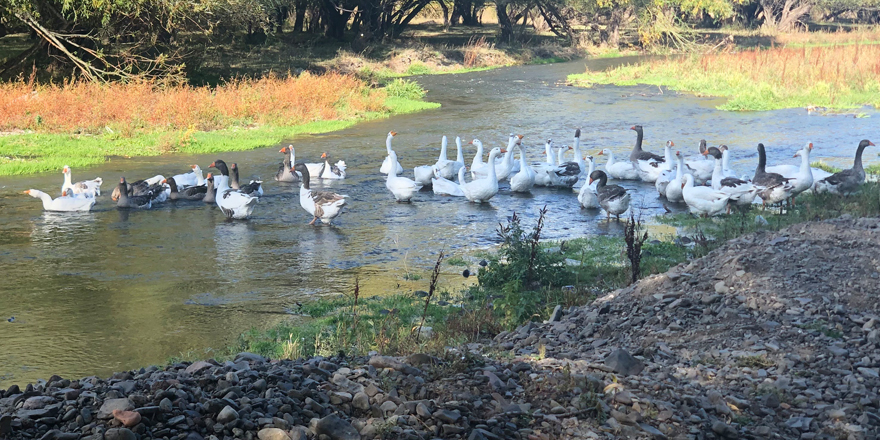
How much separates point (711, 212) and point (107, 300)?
9.29 metres

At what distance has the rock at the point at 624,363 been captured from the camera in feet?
19.9

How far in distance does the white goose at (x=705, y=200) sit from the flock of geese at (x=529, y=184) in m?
0.02

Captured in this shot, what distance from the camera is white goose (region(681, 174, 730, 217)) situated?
13.3 metres

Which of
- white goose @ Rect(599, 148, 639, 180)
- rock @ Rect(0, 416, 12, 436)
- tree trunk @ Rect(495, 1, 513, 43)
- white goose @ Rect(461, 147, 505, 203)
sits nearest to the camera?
rock @ Rect(0, 416, 12, 436)

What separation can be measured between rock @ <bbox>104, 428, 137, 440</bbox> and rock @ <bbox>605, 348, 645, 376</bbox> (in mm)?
3360

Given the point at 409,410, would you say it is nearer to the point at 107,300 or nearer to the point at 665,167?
the point at 107,300

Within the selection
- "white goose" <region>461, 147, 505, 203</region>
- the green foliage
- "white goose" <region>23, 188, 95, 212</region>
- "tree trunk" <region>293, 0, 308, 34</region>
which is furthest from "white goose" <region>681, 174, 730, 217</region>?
"tree trunk" <region>293, 0, 308, 34</region>

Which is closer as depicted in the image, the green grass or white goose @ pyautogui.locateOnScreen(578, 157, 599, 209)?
white goose @ pyautogui.locateOnScreen(578, 157, 599, 209)

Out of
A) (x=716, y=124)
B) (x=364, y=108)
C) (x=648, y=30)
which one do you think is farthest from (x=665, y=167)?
(x=648, y=30)

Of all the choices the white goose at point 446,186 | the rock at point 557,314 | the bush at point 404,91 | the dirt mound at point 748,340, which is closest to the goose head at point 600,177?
the white goose at point 446,186

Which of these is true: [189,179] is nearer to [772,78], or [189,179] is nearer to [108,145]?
[108,145]

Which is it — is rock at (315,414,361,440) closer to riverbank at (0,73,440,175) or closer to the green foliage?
the green foliage

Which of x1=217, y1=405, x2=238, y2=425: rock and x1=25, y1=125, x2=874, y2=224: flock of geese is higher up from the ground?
x1=217, y1=405, x2=238, y2=425: rock

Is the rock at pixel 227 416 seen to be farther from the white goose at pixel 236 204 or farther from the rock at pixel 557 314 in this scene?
the white goose at pixel 236 204
